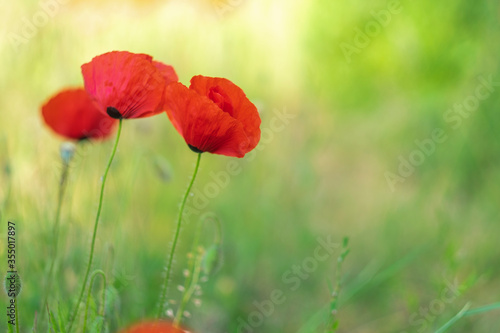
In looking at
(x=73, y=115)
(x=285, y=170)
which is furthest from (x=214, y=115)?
(x=285, y=170)

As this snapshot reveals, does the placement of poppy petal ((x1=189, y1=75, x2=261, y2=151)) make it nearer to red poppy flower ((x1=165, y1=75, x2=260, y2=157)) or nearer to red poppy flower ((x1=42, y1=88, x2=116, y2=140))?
red poppy flower ((x1=165, y1=75, x2=260, y2=157))

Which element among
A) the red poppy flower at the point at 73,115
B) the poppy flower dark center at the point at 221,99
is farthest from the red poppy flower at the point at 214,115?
the red poppy flower at the point at 73,115

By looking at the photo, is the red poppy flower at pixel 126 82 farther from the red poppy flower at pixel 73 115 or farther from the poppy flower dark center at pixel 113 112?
the red poppy flower at pixel 73 115

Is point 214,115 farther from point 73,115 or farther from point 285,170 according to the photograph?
point 285,170

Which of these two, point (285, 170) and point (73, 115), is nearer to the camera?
point (73, 115)

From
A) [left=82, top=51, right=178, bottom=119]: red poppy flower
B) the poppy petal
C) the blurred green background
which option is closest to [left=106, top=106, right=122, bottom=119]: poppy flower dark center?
[left=82, top=51, right=178, bottom=119]: red poppy flower

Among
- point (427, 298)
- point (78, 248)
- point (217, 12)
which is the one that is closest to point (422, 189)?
point (427, 298)
